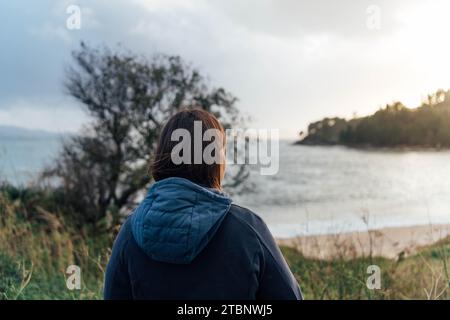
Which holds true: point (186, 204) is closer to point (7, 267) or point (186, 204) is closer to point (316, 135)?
point (7, 267)

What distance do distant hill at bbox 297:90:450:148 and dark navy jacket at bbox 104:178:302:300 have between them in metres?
4.05

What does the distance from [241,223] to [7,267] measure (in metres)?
3.22

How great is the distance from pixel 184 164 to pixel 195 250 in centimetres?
27

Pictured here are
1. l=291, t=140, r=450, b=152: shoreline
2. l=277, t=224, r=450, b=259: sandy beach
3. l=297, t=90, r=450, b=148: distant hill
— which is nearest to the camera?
l=277, t=224, r=450, b=259: sandy beach

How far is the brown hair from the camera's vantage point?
54.4 inches

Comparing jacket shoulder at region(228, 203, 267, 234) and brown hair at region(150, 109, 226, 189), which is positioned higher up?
brown hair at region(150, 109, 226, 189)

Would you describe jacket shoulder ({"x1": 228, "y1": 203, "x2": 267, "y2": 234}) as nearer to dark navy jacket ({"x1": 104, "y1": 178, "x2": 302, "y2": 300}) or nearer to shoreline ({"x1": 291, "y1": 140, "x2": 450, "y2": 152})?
dark navy jacket ({"x1": 104, "y1": 178, "x2": 302, "y2": 300})

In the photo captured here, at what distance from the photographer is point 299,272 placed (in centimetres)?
441

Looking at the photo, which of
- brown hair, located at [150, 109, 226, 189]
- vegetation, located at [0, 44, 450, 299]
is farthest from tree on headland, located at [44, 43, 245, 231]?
brown hair, located at [150, 109, 226, 189]

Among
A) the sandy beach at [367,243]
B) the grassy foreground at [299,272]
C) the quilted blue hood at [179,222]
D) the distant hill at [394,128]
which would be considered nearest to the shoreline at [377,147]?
the distant hill at [394,128]

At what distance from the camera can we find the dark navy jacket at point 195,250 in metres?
1.25
